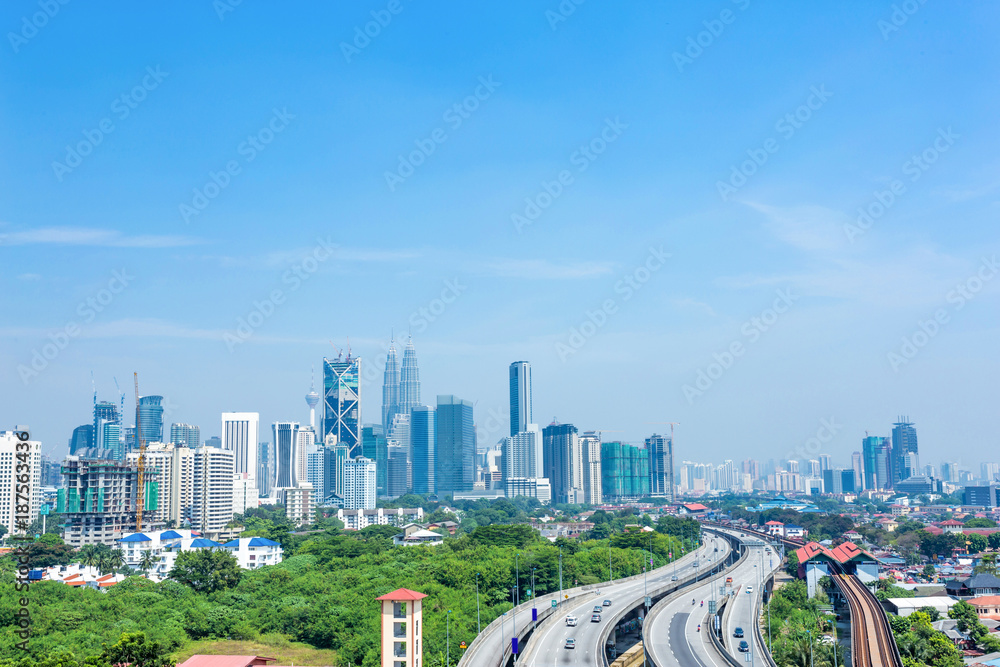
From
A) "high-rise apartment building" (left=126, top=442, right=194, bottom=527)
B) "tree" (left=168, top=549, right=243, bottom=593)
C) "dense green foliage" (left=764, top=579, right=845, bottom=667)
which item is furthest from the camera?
"high-rise apartment building" (left=126, top=442, right=194, bottom=527)

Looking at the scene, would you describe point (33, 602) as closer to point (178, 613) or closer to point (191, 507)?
point (178, 613)

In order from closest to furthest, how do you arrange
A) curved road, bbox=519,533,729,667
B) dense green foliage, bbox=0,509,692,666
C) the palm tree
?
1. curved road, bbox=519,533,729,667
2. dense green foliage, bbox=0,509,692,666
3. the palm tree

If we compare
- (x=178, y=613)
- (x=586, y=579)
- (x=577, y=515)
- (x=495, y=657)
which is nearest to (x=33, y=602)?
(x=178, y=613)

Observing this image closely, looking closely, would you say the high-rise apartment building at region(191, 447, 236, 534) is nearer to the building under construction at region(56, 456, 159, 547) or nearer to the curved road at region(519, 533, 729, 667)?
the building under construction at region(56, 456, 159, 547)

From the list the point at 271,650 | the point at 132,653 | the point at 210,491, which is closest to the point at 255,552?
the point at 271,650

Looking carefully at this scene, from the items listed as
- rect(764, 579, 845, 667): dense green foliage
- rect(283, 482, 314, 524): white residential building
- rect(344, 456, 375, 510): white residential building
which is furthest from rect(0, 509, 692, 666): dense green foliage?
rect(344, 456, 375, 510): white residential building
